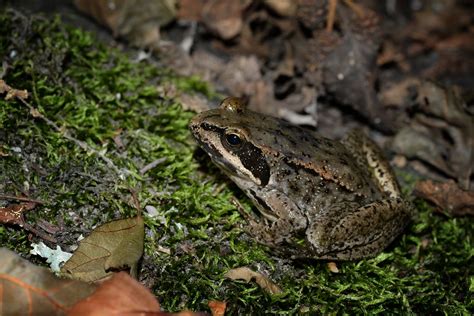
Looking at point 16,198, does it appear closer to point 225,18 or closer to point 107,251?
point 107,251

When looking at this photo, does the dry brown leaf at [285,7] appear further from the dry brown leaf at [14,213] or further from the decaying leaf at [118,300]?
the decaying leaf at [118,300]

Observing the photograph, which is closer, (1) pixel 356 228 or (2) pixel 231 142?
(1) pixel 356 228

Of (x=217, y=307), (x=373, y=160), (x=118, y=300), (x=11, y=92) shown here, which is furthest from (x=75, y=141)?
(x=373, y=160)

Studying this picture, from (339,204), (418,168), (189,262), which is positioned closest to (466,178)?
(418,168)

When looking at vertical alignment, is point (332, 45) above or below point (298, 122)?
above

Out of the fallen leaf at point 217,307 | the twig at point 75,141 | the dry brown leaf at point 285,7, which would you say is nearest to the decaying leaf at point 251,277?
the fallen leaf at point 217,307

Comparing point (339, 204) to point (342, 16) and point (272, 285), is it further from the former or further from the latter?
point (342, 16)
